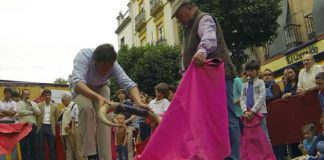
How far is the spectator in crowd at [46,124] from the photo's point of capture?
1070 centimetres

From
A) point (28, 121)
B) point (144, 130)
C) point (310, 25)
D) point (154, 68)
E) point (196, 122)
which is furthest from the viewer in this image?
point (154, 68)

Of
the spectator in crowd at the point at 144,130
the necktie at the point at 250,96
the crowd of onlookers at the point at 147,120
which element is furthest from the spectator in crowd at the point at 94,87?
the spectator in crowd at the point at 144,130

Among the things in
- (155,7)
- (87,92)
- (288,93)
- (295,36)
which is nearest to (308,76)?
(288,93)

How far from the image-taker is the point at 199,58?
4.73 metres

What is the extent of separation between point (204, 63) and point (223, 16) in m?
16.8

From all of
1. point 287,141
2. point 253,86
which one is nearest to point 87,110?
point 253,86

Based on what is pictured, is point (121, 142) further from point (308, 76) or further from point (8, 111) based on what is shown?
point (308, 76)

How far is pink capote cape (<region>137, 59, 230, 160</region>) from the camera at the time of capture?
14.6ft

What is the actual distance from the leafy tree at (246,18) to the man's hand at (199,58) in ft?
54.1

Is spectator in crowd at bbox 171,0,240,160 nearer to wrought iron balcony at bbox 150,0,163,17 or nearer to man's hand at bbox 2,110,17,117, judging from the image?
man's hand at bbox 2,110,17,117

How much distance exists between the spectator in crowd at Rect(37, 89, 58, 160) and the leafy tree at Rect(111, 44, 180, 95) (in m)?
14.8

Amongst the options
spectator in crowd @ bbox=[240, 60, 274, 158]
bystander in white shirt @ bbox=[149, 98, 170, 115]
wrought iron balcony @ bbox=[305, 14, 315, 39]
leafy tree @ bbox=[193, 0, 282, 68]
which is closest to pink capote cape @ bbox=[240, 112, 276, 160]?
spectator in crowd @ bbox=[240, 60, 274, 158]

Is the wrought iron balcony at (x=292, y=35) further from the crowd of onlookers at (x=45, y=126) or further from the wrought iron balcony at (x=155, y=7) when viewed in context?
the wrought iron balcony at (x=155, y=7)

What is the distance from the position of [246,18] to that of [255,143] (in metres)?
14.3
